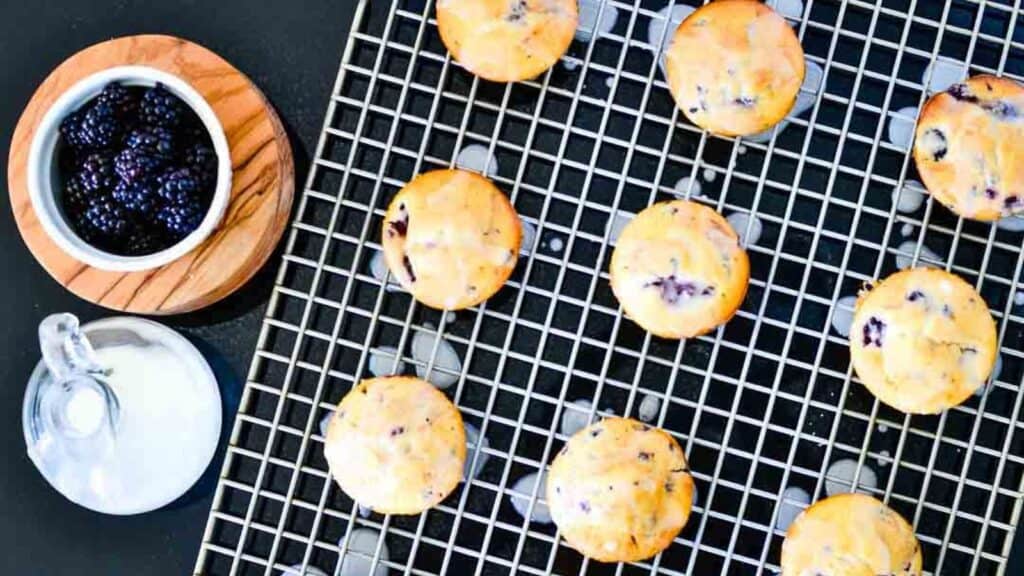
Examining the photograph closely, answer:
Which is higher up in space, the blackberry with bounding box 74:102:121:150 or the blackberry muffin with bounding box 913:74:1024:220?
the blackberry muffin with bounding box 913:74:1024:220

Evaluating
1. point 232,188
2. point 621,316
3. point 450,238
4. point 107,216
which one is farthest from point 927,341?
point 107,216

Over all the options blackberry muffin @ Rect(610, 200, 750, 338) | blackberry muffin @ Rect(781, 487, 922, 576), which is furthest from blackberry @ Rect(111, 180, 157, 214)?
blackberry muffin @ Rect(781, 487, 922, 576)

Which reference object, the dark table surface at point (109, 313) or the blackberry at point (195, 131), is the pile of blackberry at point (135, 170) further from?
the dark table surface at point (109, 313)

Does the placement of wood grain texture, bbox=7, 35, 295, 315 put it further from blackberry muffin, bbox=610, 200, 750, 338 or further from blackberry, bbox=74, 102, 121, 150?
blackberry muffin, bbox=610, 200, 750, 338

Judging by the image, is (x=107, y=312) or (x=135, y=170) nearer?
(x=135, y=170)

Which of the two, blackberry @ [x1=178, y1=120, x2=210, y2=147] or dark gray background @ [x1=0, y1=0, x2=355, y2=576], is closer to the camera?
blackberry @ [x1=178, y1=120, x2=210, y2=147]

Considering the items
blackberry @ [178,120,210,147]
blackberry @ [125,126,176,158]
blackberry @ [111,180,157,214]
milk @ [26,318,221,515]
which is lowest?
milk @ [26,318,221,515]

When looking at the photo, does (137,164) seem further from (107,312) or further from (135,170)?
(107,312)

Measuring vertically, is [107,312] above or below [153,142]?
below
